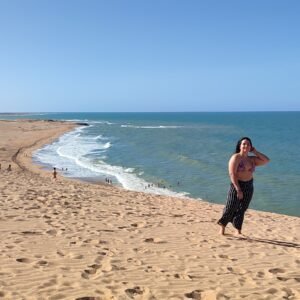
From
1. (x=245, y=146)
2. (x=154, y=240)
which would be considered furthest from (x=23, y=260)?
(x=245, y=146)

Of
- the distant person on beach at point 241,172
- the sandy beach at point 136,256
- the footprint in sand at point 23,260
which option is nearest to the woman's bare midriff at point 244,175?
the distant person on beach at point 241,172

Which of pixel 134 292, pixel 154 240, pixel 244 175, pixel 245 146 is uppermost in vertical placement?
pixel 245 146

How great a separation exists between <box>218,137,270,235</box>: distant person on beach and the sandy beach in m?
0.67

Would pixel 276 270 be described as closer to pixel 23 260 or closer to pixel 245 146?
pixel 245 146

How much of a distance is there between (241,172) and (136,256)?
7.56 feet

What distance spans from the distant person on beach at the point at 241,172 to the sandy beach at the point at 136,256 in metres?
0.67

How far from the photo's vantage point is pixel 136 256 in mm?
5949

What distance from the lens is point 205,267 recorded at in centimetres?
564

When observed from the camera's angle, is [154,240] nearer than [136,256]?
No

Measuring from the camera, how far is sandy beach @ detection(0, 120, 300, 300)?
183 inches

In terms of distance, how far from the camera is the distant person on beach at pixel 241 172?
6.77 m

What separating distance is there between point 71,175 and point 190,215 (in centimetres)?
1549

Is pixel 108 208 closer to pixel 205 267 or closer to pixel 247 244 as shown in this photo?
pixel 247 244

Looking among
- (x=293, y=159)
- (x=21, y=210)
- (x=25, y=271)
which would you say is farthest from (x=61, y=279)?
(x=293, y=159)
